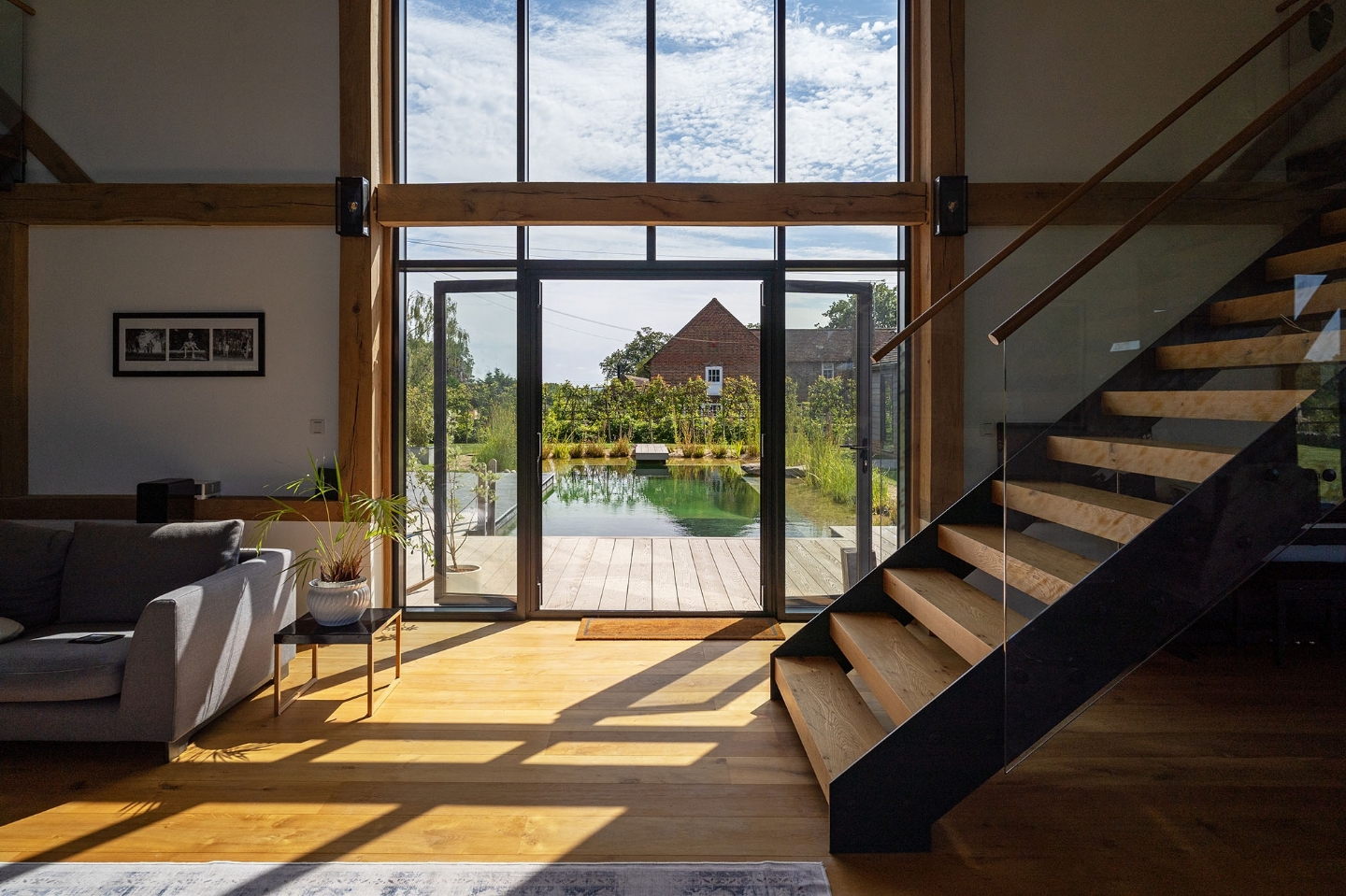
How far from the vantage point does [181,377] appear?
171 inches

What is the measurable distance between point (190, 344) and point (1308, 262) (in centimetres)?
512

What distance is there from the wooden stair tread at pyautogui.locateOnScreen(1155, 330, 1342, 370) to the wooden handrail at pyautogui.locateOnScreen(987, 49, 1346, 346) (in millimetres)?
342

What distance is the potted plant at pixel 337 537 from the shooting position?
10.6 feet

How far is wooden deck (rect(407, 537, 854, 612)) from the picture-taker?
181 inches

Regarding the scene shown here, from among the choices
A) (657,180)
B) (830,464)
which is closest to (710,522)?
(830,464)

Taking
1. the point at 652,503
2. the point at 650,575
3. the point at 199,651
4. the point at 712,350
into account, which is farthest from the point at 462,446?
the point at 199,651

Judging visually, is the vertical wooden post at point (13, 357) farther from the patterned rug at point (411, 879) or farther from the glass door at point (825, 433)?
the glass door at point (825, 433)

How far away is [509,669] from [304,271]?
8.49 ft

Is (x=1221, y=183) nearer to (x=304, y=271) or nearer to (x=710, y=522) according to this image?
(x=710, y=522)

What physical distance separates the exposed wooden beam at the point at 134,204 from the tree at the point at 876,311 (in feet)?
10.8

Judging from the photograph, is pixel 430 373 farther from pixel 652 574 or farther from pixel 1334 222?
pixel 1334 222

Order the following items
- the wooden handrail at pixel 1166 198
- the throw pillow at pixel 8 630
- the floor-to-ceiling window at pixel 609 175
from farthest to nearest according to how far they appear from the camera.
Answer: the floor-to-ceiling window at pixel 609 175 → the throw pillow at pixel 8 630 → the wooden handrail at pixel 1166 198

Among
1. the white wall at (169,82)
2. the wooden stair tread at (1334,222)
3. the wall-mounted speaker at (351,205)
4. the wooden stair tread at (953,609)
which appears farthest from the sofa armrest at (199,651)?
the wooden stair tread at (1334,222)

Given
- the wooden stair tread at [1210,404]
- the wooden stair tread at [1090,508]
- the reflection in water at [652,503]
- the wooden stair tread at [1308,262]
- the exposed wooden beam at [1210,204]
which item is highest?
the exposed wooden beam at [1210,204]
